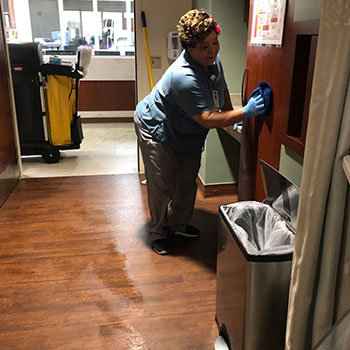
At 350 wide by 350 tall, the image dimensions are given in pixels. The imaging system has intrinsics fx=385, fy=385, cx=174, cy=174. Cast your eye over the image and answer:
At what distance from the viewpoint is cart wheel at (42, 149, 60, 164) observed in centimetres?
424

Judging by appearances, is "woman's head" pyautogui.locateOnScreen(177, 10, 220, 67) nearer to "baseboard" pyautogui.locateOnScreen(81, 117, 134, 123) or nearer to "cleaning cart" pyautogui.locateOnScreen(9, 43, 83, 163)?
"cleaning cart" pyautogui.locateOnScreen(9, 43, 83, 163)

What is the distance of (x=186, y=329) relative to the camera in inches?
72.5

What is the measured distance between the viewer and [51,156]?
427 centimetres

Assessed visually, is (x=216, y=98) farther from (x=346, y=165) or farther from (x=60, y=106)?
(x=60, y=106)

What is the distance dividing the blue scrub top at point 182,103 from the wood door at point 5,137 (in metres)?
1.49

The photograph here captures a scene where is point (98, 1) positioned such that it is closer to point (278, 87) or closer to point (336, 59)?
point (278, 87)

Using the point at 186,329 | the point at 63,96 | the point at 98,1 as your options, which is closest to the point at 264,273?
the point at 186,329

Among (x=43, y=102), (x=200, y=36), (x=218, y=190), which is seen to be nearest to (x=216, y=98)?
(x=200, y=36)

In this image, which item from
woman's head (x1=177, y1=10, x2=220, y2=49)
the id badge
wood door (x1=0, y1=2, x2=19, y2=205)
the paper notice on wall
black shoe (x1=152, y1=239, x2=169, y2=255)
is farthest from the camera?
wood door (x1=0, y1=2, x2=19, y2=205)

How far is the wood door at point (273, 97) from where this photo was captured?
5.00ft

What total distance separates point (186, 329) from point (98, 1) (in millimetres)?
6009

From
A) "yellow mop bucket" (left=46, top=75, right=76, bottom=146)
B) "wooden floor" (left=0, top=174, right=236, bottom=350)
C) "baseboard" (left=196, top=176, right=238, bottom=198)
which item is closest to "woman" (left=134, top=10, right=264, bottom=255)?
"wooden floor" (left=0, top=174, right=236, bottom=350)

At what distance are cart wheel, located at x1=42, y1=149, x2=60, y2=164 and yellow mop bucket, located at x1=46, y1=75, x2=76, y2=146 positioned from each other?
0.10 meters

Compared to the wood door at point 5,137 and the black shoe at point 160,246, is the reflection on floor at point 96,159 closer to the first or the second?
the wood door at point 5,137
